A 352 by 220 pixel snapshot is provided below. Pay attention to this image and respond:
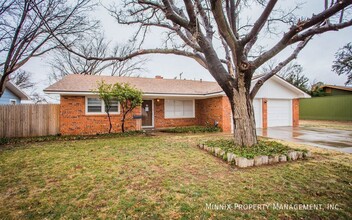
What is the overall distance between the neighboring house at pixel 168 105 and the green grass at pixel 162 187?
5.60 meters

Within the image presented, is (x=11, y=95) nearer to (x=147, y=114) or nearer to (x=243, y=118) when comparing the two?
(x=147, y=114)

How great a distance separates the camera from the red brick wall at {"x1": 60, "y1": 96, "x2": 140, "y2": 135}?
10.4 metres

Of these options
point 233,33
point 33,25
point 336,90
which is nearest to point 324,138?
point 233,33

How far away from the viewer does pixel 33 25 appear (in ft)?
29.9

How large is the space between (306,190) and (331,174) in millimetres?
1377

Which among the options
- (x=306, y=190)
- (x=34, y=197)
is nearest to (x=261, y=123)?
(x=306, y=190)

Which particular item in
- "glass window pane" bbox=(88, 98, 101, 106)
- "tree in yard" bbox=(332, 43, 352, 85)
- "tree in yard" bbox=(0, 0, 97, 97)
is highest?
"tree in yard" bbox=(332, 43, 352, 85)

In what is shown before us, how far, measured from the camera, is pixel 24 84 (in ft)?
90.1

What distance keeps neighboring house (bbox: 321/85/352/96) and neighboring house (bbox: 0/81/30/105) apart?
3494cm

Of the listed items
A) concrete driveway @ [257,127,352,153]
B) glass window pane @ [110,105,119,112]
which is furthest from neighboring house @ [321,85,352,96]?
glass window pane @ [110,105,119,112]

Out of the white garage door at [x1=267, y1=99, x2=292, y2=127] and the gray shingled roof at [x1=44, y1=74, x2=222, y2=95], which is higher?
the gray shingled roof at [x1=44, y1=74, x2=222, y2=95]

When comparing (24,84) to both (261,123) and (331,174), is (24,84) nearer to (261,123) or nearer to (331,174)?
(261,123)

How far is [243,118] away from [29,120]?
11.9m

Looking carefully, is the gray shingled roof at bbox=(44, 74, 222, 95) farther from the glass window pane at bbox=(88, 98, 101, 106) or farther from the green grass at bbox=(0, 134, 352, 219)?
the green grass at bbox=(0, 134, 352, 219)
